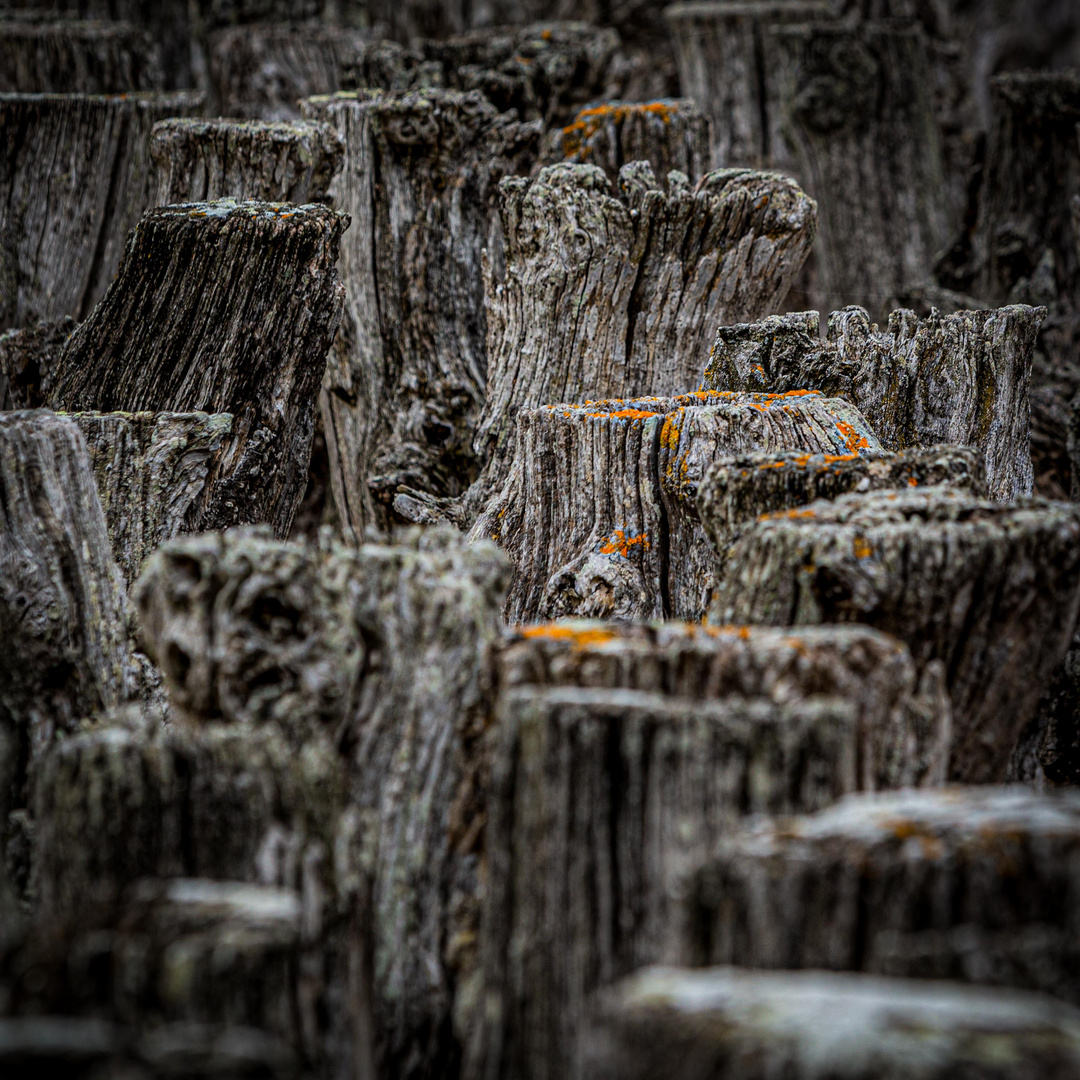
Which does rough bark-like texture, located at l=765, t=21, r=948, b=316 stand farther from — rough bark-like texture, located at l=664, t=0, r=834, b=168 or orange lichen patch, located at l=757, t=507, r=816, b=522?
orange lichen patch, located at l=757, t=507, r=816, b=522

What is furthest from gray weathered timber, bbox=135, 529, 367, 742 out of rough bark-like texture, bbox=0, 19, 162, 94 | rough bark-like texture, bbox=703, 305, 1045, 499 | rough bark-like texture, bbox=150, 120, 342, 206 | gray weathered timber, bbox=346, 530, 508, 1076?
rough bark-like texture, bbox=0, 19, 162, 94

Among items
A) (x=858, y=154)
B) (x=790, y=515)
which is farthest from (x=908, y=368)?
(x=858, y=154)

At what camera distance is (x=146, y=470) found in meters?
4.22

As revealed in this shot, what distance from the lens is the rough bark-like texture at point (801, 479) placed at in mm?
3592

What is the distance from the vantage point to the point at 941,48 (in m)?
10.4

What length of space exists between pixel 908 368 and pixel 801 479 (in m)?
1.56

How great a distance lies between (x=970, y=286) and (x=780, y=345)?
372cm

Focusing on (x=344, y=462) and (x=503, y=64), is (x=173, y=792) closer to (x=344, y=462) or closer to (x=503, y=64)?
(x=344, y=462)

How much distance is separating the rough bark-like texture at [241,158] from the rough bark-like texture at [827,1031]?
4388 millimetres

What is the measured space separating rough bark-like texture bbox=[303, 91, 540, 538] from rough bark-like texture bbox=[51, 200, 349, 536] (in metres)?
1.12

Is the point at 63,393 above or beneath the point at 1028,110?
beneath

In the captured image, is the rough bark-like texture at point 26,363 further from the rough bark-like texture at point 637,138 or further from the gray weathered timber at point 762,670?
the gray weathered timber at point 762,670

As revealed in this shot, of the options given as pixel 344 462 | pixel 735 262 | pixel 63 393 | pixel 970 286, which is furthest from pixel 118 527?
pixel 970 286

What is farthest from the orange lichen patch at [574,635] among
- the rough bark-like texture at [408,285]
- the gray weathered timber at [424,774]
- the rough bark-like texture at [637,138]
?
the rough bark-like texture at [637,138]
